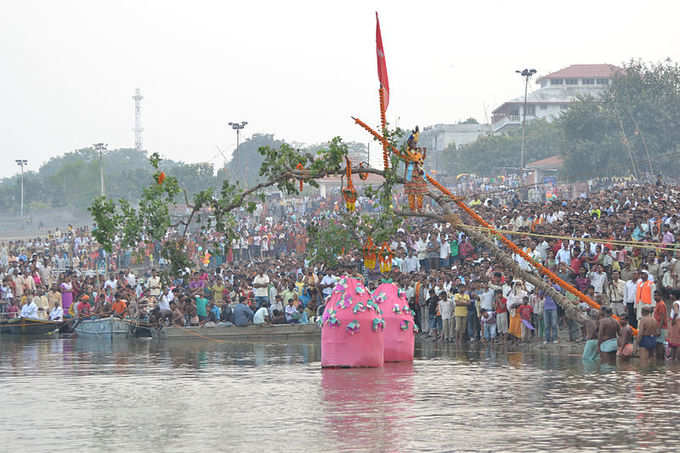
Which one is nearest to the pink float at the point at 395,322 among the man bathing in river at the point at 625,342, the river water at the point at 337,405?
the river water at the point at 337,405

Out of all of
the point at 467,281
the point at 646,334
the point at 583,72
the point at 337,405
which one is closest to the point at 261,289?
the point at 467,281

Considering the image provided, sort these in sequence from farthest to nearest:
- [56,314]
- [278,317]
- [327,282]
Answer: [56,314], [327,282], [278,317]

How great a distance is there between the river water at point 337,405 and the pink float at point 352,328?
1.25ft

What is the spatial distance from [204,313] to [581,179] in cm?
4160

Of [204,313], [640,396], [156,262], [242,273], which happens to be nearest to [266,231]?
[156,262]

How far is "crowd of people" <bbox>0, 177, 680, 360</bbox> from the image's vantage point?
77.8 ft

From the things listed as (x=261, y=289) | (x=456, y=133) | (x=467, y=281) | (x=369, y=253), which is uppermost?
(x=456, y=133)

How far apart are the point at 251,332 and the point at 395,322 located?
11.5m

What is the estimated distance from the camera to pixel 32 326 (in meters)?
37.2

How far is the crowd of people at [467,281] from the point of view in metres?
23.7

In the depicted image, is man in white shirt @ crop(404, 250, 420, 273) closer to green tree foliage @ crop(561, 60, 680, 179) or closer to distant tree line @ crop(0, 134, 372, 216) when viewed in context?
green tree foliage @ crop(561, 60, 680, 179)

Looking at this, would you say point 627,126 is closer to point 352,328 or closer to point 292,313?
point 292,313

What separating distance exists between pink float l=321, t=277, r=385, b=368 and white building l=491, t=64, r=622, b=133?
96828 mm

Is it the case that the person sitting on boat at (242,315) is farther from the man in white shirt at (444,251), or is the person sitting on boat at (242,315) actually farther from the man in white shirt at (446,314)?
the man in white shirt at (446,314)
